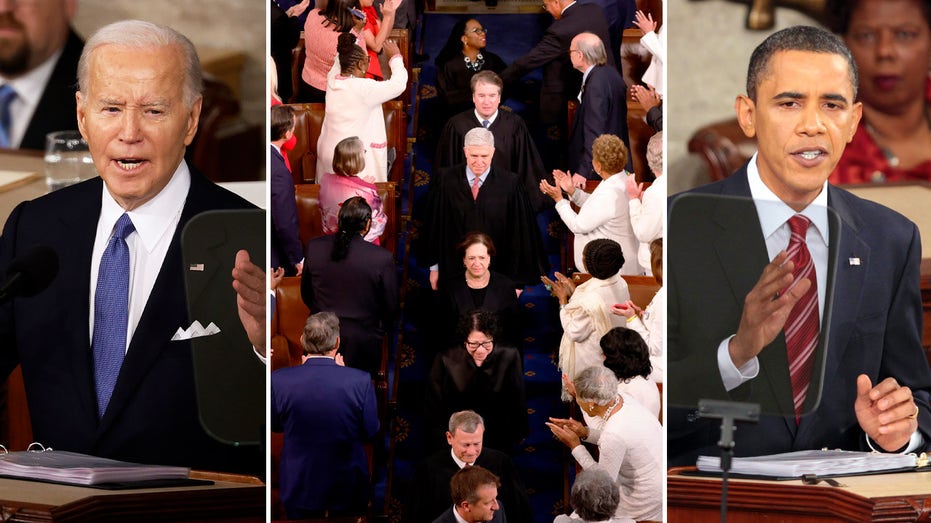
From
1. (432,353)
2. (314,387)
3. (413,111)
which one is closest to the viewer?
(314,387)

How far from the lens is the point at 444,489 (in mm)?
7031

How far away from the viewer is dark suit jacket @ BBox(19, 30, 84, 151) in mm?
6457

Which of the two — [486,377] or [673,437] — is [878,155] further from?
[486,377]

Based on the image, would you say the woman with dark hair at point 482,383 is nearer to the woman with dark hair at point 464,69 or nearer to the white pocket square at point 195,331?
the white pocket square at point 195,331

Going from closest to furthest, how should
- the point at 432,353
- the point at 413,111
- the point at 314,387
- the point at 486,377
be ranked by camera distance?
the point at 314,387, the point at 486,377, the point at 432,353, the point at 413,111

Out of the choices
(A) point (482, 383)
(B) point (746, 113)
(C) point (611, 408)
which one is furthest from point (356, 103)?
(B) point (746, 113)

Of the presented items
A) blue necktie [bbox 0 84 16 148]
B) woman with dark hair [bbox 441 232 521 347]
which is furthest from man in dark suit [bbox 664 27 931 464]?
blue necktie [bbox 0 84 16 148]

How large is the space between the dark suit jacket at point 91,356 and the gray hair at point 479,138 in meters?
2.24

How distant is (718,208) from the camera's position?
6.29 meters

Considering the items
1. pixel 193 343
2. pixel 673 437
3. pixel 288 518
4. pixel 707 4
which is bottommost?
pixel 288 518

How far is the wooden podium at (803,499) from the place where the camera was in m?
5.64

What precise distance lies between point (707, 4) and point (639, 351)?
1.86 m

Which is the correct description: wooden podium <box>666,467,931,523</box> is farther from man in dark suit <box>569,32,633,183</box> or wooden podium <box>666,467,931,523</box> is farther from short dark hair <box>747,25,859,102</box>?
man in dark suit <box>569,32,633,183</box>

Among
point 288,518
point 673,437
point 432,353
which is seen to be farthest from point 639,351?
point 288,518
